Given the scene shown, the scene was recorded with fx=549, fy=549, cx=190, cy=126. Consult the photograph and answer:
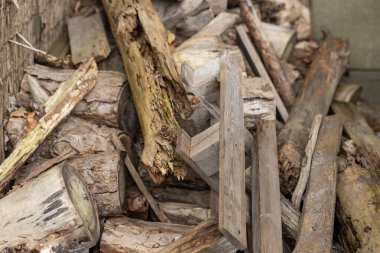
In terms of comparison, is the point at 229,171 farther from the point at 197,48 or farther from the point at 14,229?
the point at 197,48

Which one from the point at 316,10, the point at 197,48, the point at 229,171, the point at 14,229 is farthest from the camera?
the point at 316,10

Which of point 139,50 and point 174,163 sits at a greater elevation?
point 139,50

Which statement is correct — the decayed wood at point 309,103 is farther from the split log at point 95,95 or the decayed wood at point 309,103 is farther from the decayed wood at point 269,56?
the split log at point 95,95

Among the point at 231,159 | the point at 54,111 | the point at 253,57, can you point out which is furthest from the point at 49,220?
the point at 253,57

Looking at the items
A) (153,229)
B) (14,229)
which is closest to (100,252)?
(153,229)

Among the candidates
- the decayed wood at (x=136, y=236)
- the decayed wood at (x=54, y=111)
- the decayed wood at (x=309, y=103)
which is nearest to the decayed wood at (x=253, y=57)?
the decayed wood at (x=309, y=103)

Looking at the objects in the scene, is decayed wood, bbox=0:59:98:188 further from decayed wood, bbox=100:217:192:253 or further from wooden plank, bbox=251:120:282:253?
wooden plank, bbox=251:120:282:253
